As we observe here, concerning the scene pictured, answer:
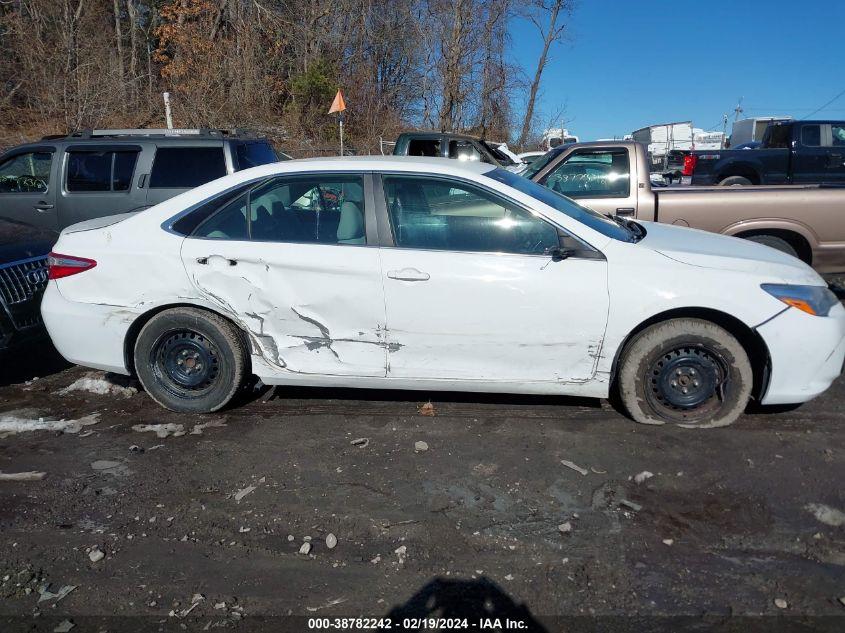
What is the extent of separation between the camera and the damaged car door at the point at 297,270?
4086mm

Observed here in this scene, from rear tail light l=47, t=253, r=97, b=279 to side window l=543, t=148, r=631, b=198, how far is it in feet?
15.5

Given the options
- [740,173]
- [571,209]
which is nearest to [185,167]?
[571,209]

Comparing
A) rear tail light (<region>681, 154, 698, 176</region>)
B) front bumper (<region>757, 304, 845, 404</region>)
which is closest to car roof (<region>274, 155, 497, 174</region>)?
front bumper (<region>757, 304, 845, 404</region>)

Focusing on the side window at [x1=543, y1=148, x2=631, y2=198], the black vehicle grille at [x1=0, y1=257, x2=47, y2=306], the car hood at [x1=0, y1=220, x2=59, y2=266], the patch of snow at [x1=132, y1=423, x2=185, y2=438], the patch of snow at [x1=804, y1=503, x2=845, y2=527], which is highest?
the side window at [x1=543, y1=148, x2=631, y2=198]

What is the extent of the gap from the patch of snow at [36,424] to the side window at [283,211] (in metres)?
1.47

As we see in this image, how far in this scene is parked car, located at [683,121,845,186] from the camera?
13.4m

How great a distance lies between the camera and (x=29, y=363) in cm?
574

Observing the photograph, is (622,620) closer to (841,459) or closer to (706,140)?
(841,459)

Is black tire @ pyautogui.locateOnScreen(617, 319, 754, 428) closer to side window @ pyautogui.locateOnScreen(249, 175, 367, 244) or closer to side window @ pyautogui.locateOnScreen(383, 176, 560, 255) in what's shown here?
side window @ pyautogui.locateOnScreen(383, 176, 560, 255)

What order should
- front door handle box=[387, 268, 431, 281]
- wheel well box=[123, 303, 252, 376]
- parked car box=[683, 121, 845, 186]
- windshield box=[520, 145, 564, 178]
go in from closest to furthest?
front door handle box=[387, 268, 431, 281], wheel well box=[123, 303, 252, 376], windshield box=[520, 145, 564, 178], parked car box=[683, 121, 845, 186]

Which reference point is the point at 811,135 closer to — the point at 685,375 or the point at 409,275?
the point at 685,375

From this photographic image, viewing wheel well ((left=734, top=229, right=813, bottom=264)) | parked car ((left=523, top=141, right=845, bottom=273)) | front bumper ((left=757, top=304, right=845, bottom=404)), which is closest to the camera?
front bumper ((left=757, top=304, right=845, bottom=404))

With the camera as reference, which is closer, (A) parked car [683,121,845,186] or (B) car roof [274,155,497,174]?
(B) car roof [274,155,497,174]

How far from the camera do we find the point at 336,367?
423 cm
